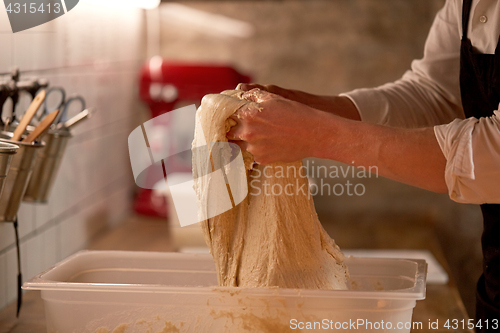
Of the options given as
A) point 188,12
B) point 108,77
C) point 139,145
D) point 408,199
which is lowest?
point 408,199

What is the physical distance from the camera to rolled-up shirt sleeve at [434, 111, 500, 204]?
0.61 m

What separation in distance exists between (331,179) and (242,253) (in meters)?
1.90

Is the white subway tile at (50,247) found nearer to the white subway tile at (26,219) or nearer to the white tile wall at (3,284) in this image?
the white subway tile at (26,219)

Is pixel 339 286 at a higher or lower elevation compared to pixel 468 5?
lower

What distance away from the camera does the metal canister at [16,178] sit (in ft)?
2.86

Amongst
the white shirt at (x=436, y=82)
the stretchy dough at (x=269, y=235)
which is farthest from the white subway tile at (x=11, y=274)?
the white shirt at (x=436, y=82)

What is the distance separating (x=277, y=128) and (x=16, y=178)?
1.70 ft

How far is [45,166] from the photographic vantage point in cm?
105

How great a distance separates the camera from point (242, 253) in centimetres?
81

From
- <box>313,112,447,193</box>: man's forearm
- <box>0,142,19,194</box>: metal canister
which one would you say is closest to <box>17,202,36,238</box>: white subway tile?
<box>0,142,19,194</box>: metal canister

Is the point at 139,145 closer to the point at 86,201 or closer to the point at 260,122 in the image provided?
the point at 260,122

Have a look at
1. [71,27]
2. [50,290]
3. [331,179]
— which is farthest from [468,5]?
[331,179]

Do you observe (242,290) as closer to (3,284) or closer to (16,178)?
(16,178)

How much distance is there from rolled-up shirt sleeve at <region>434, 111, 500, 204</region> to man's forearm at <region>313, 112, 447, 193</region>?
0.07 ft
